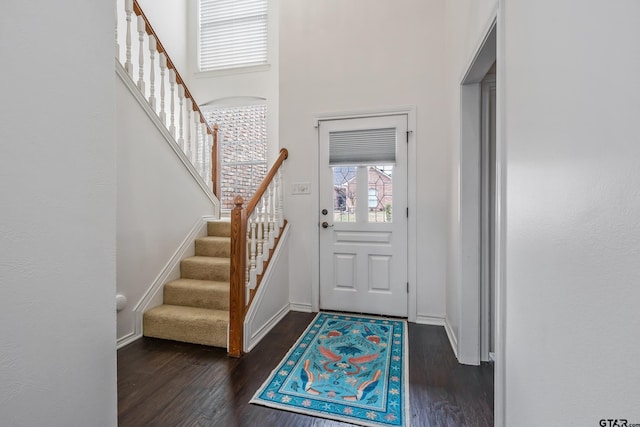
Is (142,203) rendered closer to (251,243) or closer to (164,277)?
(164,277)

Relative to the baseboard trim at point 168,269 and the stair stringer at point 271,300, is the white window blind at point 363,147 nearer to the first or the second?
the stair stringer at point 271,300

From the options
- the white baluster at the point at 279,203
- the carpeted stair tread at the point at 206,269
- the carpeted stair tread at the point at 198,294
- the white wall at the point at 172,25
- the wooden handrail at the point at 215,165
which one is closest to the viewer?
the carpeted stair tread at the point at 198,294

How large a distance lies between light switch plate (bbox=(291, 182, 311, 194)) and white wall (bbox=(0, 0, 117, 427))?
2.31 metres

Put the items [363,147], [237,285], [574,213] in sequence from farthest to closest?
[363,147]
[237,285]
[574,213]

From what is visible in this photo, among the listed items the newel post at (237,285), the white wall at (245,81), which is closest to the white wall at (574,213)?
the newel post at (237,285)

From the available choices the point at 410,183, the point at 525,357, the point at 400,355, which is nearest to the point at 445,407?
the point at 400,355

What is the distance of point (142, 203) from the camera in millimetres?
2701

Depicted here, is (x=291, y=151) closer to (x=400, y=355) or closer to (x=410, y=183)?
(x=410, y=183)

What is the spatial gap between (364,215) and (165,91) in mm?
2751

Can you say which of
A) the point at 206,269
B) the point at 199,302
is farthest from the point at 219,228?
the point at 199,302

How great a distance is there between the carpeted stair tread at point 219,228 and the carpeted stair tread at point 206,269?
0.40 metres

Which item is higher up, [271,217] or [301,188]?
[301,188]

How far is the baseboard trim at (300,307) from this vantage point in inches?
130

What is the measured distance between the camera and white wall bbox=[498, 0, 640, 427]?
635 millimetres
